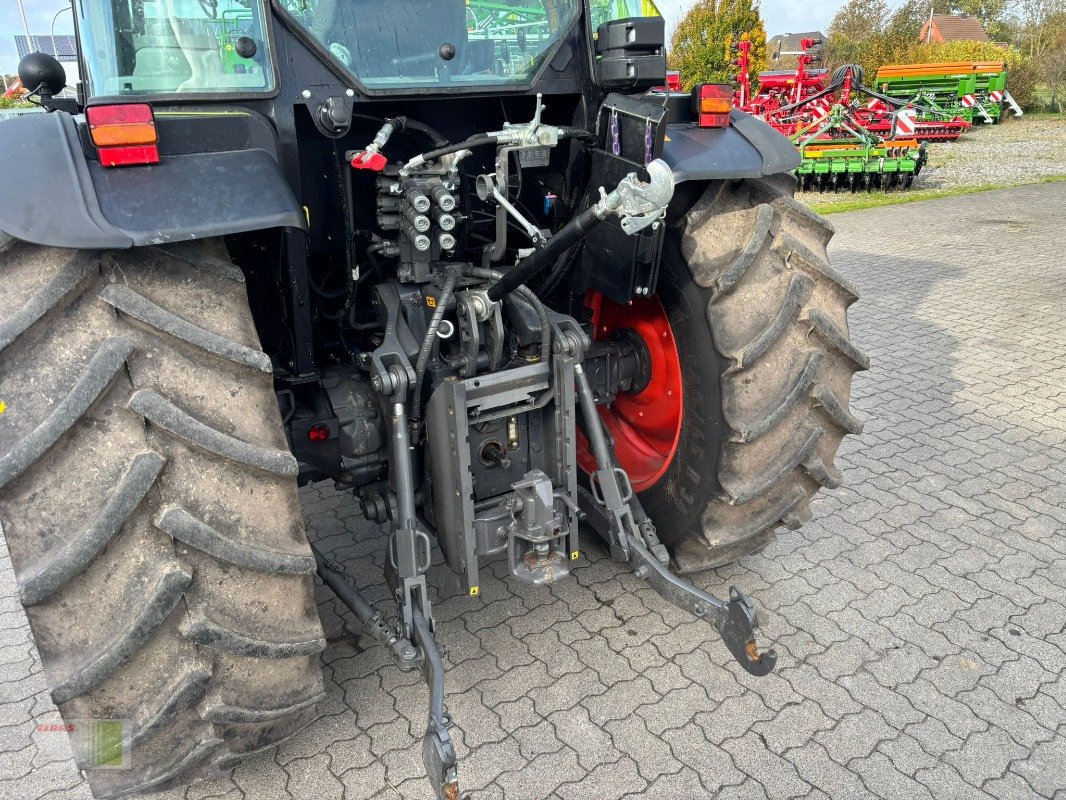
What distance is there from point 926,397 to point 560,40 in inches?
139

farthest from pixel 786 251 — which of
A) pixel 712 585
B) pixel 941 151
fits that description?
pixel 941 151

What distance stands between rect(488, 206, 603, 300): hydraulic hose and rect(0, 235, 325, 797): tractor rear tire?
714 mm

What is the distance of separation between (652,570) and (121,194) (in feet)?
5.89

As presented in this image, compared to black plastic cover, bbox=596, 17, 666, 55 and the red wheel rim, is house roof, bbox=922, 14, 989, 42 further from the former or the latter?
black plastic cover, bbox=596, 17, 666, 55

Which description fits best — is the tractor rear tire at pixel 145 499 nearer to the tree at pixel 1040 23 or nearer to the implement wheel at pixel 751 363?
the implement wheel at pixel 751 363

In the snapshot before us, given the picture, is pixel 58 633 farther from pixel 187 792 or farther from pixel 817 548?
pixel 817 548

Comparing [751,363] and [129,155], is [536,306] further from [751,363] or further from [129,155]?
[129,155]

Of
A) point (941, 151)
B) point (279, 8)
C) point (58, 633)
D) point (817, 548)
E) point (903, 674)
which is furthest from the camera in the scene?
point (941, 151)

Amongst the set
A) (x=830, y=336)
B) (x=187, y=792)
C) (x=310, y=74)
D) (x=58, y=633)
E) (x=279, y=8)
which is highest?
(x=279, y=8)

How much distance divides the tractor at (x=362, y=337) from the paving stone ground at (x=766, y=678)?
265mm

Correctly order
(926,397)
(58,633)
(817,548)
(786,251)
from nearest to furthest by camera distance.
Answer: (58,633)
(786,251)
(817,548)
(926,397)

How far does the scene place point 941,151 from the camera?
713 inches

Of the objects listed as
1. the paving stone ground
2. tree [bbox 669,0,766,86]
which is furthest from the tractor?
tree [bbox 669,0,766,86]

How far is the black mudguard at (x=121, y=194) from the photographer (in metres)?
1.70
